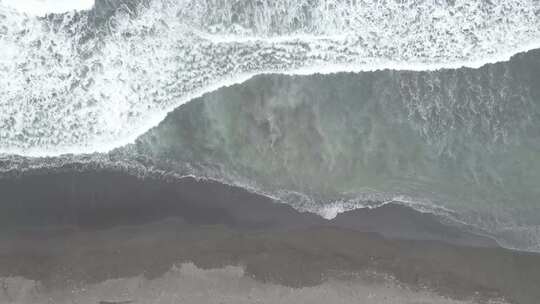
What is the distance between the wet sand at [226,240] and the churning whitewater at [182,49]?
60cm

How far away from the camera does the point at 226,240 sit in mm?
7184

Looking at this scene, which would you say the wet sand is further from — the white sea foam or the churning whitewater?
the white sea foam

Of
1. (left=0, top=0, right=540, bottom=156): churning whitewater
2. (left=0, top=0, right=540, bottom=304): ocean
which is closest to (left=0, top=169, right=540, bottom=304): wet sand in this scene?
(left=0, top=0, right=540, bottom=304): ocean

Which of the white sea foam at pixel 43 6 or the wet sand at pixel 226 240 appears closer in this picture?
the white sea foam at pixel 43 6

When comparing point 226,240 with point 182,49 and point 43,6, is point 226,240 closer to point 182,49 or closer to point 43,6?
point 182,49

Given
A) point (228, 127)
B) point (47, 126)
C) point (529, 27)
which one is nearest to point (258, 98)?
point (228, 127)

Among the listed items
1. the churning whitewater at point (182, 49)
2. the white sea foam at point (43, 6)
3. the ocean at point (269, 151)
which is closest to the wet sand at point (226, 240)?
the ocean at point (269, 151)

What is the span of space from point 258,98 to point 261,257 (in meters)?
1.78

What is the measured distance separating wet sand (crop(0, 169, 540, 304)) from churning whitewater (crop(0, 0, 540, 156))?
0.60 meters

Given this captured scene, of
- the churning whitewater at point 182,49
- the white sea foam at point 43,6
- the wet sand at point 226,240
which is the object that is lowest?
the wet sand at point 226,240

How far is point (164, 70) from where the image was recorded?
281 inches

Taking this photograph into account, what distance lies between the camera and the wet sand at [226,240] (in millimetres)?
7129

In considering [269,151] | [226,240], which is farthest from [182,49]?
[226,240]

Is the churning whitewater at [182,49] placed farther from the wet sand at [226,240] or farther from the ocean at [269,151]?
the wet sand at [226,240]
